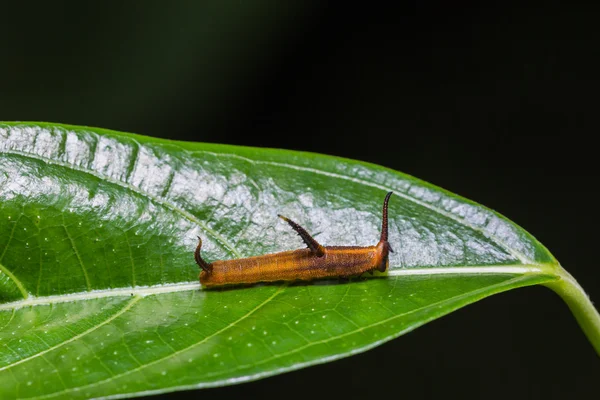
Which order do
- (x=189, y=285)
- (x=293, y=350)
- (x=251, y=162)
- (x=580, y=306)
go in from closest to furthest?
(x=293, y=350) → (x=580, y=306) → (x=189, y=285) → (x=251, y=162)

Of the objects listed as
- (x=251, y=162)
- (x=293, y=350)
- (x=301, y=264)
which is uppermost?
(x=251, y=162)

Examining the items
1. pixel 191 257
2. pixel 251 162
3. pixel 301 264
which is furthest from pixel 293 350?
pixel 251 162

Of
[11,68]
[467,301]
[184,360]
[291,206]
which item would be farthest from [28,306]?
[11,68]

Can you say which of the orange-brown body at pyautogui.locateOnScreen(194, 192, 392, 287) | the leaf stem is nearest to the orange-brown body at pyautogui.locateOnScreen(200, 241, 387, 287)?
the orange-brown body at pyautogui.locateOnScreen(194, 192, 392, 287)

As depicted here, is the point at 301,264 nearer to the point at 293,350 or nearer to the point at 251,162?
the point at 251,162

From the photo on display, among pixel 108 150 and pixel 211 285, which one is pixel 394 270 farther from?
pixel 108 150

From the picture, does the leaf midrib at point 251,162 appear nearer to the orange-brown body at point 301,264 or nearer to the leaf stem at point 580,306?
the orange-brown body at point 301,264

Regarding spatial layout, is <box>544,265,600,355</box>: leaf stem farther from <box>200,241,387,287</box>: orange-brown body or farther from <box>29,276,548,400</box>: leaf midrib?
<box>200,241,387,287</box>: orange-brown body
